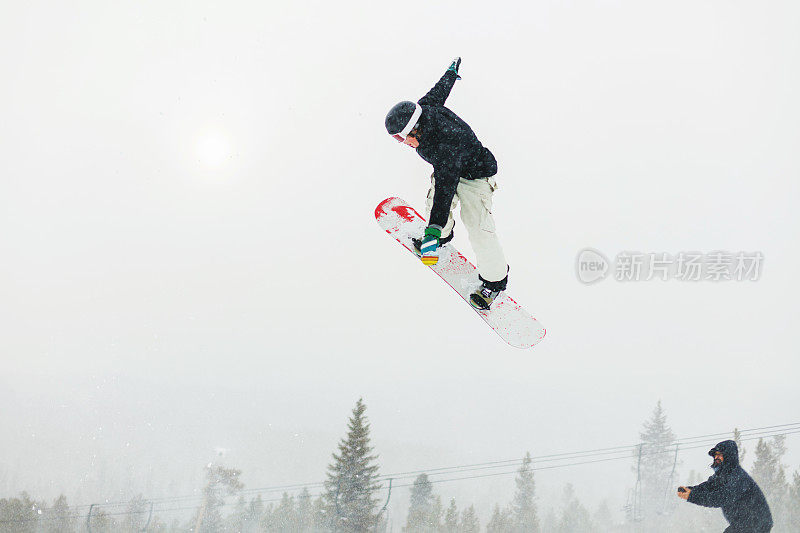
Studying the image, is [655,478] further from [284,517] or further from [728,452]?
[728,452]

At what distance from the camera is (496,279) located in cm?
788

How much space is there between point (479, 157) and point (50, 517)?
44.6 metres

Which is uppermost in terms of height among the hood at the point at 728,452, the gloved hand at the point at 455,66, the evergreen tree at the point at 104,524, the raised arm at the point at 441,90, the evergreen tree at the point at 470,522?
the gloved hand at the point at 455,66

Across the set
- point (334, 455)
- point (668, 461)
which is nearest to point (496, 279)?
point (334, 455)

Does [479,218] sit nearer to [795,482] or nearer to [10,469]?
[795,482]

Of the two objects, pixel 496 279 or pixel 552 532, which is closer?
pixel 496 279

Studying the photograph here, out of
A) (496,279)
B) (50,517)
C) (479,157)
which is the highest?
(479,157)

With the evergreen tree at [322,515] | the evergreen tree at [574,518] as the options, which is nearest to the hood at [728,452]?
the evergreen tree at [322,515]

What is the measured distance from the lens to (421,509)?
4062cm

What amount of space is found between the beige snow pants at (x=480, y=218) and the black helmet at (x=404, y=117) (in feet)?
3.15

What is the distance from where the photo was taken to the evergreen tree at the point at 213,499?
35.8 metres

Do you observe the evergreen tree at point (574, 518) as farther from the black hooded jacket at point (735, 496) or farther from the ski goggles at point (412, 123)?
the ski goggles at point (412, 123)

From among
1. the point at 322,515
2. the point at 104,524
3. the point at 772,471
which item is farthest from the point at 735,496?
the point at 104,524

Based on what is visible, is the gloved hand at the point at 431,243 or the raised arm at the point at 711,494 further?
the gloved hand at the point at 431,243
